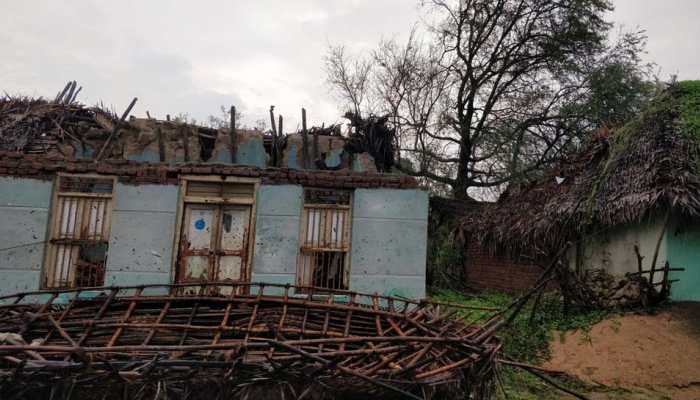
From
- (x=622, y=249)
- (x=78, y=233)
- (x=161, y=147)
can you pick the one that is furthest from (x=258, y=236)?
(x=622, y=249)

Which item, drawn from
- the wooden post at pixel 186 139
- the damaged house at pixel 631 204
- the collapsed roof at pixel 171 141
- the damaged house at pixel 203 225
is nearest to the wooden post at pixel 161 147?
the collapsed roof at pixel 171 141

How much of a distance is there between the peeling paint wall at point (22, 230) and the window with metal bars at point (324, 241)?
153 inches

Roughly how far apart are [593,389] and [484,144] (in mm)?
10415

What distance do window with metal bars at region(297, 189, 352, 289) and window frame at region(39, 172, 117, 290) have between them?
2.96 meters

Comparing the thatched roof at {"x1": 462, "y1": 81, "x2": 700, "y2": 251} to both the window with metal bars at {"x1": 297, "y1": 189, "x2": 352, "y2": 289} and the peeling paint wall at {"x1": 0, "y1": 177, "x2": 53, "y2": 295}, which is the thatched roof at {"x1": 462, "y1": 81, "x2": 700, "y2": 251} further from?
the peeling paint wall at {"x1": 0, "y1": 177, "x2": 53, "y2": 295}

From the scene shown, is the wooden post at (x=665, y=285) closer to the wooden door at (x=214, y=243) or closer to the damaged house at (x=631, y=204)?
the damaged house at (x=631, y=204)

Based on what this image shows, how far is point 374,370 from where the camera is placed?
9.30ft

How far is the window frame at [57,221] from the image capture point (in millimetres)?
7277

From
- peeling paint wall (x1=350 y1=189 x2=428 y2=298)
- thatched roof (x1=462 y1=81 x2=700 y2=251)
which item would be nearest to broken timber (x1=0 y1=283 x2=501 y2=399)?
peeling paint wall (x1=350 y1=189 x2=428 y2=298)

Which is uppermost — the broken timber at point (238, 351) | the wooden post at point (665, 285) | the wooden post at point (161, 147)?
the wooden post at point (161, 147)

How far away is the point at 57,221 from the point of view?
24.2ft

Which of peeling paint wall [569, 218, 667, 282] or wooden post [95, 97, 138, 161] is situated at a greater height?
wooden post [95, 97, 138, 161]

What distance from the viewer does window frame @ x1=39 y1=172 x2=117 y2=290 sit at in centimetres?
728

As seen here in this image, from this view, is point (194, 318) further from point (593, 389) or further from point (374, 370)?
point (593, 389)
